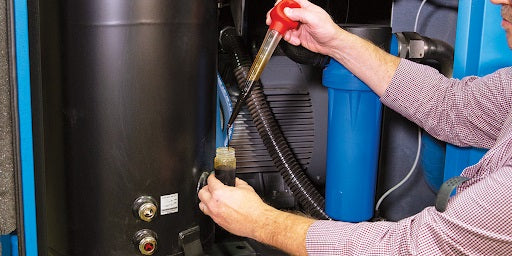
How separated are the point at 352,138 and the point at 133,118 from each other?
0.50m

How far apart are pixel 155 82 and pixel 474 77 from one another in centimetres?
69

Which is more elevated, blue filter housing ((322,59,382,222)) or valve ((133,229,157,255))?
blue filter housing ((322,59,382,222))

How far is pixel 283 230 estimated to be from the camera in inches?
39.1

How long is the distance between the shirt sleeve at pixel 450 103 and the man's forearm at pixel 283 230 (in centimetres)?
38

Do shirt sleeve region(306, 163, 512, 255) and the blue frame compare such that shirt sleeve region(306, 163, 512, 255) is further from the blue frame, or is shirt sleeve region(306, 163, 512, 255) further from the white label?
the blue frame

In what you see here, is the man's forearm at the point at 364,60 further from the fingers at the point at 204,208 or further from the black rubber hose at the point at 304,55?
the fingers at the point at 204,208

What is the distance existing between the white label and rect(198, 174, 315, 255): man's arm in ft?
0.17

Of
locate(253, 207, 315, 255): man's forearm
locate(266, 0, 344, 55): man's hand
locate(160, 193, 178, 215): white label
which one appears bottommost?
locate(253, 207, 315, 255): man's forearm

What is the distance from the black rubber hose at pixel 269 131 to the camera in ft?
4.19

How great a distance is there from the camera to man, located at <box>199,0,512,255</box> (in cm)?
82

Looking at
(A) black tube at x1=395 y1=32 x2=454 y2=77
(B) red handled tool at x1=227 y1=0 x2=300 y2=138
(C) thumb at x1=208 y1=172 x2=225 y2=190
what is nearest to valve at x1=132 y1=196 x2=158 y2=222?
(C) thumb at x1=208 y1=172 x2=225 y2=190

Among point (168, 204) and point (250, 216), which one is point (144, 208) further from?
point (250, 216)

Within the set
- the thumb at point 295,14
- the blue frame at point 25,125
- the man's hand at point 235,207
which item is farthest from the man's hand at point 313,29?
the blue frame at point 25,125

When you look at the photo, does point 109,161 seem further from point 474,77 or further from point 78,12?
point 474,77
